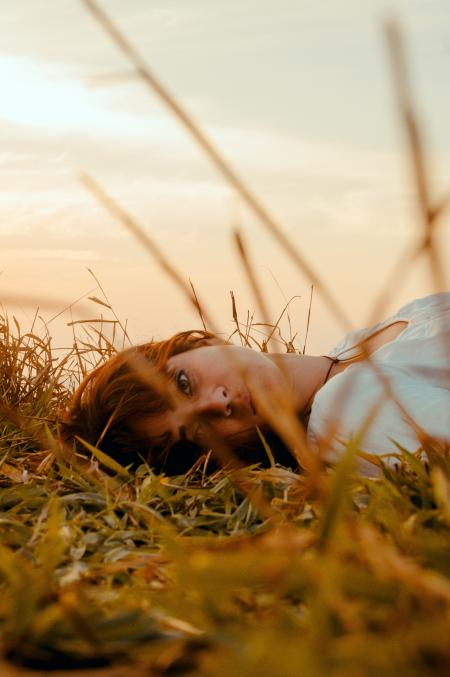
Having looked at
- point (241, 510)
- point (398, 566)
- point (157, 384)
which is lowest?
point (241, 510)

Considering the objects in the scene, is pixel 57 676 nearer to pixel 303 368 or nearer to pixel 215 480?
pixel 215 480

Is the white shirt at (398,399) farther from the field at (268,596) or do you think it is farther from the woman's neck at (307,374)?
the field at (268,596)

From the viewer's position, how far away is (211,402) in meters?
2.34

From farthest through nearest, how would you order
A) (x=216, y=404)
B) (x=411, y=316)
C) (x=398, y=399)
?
(x=411, y=316) → (x=216, y=404) → (x=398, y=399)

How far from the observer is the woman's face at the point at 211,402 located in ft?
7.66

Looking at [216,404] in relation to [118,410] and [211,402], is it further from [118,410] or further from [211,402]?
[118,410]

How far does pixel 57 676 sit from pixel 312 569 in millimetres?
206

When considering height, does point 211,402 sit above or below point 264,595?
above

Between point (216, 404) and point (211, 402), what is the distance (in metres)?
0.02

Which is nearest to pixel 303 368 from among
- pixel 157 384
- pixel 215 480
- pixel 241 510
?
pixel 215 480

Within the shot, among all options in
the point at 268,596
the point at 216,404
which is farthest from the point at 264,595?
the point at 216,404

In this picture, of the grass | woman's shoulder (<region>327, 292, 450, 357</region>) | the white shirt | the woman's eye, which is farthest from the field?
woman's shoulder (<region>327, 292, 450, 357</region>)

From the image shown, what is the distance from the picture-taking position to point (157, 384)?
731mm

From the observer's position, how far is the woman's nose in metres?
2.33
